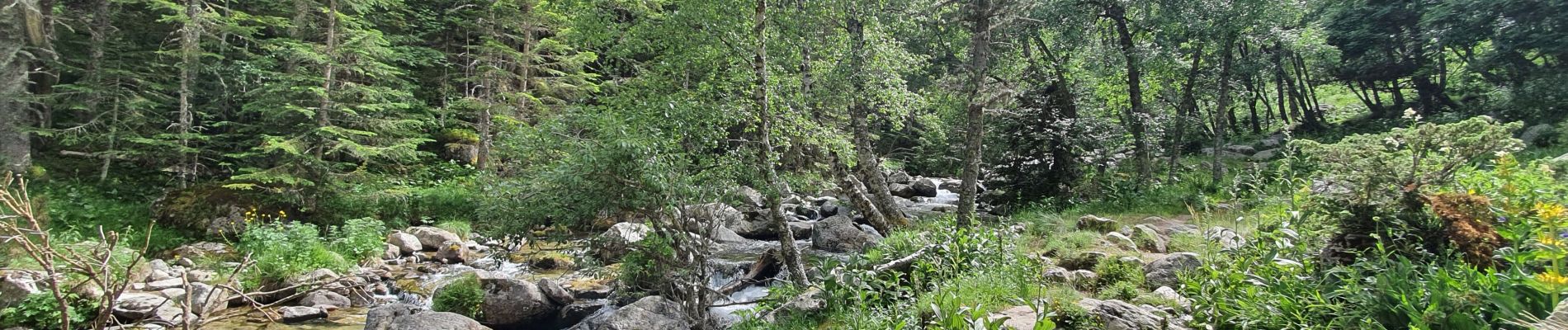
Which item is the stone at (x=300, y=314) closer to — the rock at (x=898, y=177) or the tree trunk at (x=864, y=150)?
the tree trunk at (x=864, y=150)

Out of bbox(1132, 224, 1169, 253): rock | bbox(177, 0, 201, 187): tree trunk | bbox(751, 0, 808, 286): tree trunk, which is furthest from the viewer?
bbox(177, 0, 201, 187): tree trunk

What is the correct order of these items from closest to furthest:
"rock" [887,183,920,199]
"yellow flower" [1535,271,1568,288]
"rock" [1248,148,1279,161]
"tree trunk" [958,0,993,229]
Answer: "yellow flower" [1535,271,1568,288]
"tree trunk" [958,0,993,229]
"rock" [1248,148,1279,161]
"rock" [887,183,920,199]

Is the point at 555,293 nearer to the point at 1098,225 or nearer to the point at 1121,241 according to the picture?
the point at 1121,241

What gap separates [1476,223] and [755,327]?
5325 millimetres

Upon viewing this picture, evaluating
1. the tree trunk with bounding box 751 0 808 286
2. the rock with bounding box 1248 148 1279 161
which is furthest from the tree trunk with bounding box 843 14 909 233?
the rock with bounding box 1248 148 1279 161

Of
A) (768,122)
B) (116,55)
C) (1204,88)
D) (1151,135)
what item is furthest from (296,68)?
(1204,88)

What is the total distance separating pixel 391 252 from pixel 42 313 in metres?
5.79

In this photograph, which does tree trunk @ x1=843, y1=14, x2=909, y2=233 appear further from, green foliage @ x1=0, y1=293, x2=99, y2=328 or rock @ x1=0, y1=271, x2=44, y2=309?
rock @ x1=0, y1=271, x2=44, y2=309

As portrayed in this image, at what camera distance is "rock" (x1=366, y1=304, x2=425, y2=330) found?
8.23m

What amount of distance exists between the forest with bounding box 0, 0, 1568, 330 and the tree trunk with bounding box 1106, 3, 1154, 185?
12 centimetres

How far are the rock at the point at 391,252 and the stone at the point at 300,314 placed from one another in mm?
3805

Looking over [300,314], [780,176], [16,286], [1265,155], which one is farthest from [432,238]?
[1265,155]

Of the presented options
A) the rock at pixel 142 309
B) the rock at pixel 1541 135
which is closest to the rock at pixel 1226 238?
the rock at pixel 142 309

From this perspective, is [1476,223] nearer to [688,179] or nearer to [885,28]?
[688,179]
